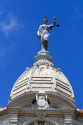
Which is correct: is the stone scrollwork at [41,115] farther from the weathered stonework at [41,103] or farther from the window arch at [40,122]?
the window arch at [40,122]

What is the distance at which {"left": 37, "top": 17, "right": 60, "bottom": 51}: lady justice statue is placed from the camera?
46.5 meters

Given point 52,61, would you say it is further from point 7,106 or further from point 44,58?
point 7,106

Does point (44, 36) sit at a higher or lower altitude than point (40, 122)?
higher

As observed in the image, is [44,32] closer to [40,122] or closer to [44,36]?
[44,36]

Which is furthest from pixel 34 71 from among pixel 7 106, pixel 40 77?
pixel 7 106

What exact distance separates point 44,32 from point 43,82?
20.7 feet

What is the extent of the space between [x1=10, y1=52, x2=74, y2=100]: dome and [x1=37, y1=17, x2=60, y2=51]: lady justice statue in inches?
→ 98.6

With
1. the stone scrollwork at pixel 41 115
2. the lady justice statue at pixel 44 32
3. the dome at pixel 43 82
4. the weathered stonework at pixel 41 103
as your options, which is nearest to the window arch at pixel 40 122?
the weathered stonework at pixel 41 103

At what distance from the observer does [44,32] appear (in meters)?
46.8

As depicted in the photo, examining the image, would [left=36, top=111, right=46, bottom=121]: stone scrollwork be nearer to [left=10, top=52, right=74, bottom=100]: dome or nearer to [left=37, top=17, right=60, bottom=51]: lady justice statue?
[left=10, top=52, right=74, bottom=100]: dome

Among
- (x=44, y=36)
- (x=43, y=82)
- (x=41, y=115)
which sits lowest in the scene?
(x=41, y=115)

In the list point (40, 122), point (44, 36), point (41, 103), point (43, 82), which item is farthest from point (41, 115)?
point (44, 36)

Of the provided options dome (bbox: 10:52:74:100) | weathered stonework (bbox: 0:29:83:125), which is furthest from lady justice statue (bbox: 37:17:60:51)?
weathered stonework (bbox: 0:29:83:125)

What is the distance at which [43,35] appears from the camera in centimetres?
4662
